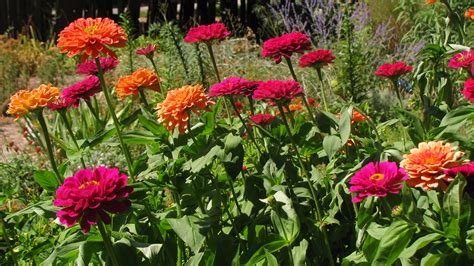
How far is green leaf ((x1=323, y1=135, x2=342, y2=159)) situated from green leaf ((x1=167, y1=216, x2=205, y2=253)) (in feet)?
1.33

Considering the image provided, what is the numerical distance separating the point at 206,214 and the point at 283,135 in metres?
0.33

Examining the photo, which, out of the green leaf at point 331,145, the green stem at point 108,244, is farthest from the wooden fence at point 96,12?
the green stem at point 108,244

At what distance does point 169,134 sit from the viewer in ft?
7.73

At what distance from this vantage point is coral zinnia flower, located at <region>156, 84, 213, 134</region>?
85.6 inches

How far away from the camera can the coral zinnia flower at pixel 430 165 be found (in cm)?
168

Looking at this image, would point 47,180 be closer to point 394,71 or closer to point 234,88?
point 234,88

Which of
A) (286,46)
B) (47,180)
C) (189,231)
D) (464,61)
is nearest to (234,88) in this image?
(286,46)

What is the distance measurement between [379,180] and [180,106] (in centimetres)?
69

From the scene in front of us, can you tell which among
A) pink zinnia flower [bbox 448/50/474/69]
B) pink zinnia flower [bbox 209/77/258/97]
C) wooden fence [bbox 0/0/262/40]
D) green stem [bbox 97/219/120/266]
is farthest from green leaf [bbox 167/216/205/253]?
wooden fence [bbox 0/0/262/40]

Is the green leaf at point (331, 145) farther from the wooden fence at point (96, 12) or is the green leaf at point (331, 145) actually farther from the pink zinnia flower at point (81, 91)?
the wooden fence at point (96, 12)

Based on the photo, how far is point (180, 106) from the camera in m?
2.17

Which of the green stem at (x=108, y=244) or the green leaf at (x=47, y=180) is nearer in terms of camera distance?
the green stem at (x=108, y=244)

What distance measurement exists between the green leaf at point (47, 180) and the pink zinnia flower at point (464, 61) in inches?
49.1

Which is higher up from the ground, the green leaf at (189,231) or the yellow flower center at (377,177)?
the yellow flower center at (377,177)
